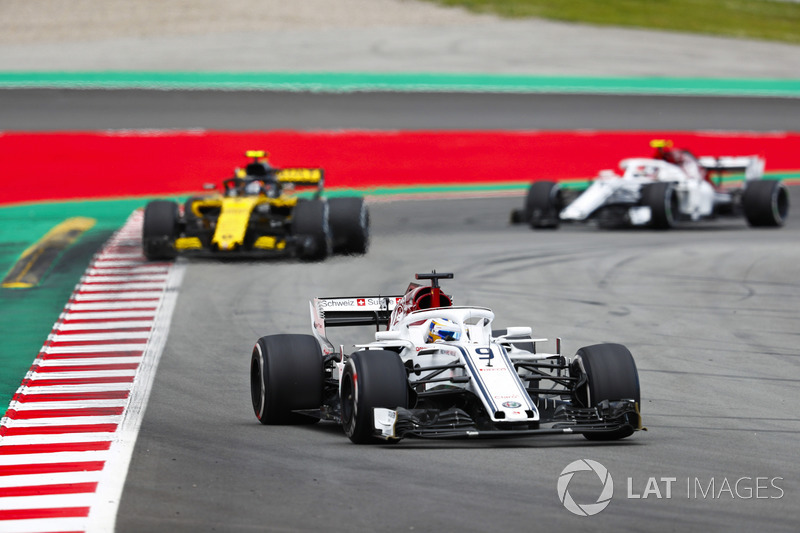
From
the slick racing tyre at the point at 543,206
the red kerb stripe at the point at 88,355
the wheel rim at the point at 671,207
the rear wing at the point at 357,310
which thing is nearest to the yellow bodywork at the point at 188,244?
the red kerb stripe at the point at 88,355

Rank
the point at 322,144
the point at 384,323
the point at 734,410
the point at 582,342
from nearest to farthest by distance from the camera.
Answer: the point at 734,410, the point at 384,323, the point at 582,342, the point at 322,144

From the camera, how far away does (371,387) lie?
33.2 ft

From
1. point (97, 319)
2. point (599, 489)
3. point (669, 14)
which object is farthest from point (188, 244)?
point (669, 14)

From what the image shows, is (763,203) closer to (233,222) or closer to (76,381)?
(233,222)

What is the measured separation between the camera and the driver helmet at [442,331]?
11094 millimetres

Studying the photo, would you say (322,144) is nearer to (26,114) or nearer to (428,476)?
(26,114)

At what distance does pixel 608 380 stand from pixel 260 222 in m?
12.5

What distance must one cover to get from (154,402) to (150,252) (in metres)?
9.32

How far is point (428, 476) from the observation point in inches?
368

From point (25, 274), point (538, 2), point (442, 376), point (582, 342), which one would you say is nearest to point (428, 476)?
point (442, 376)

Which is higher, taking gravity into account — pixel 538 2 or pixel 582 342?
pixel 538 2

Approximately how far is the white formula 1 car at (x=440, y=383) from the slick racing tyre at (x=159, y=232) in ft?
31.5

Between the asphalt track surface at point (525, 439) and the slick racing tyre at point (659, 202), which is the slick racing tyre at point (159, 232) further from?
the slick racing tyre at point (659, 202)

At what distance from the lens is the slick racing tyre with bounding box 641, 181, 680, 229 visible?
25547 millimetres
